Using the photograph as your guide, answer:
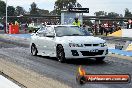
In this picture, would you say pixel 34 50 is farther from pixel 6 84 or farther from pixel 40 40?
pixel 6 84

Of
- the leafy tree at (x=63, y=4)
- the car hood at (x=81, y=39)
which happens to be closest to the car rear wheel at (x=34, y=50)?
the car hood at (x=81, y=39)

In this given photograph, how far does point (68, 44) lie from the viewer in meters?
13.1

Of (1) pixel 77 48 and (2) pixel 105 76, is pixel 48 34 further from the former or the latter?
(2) pixel 105 76

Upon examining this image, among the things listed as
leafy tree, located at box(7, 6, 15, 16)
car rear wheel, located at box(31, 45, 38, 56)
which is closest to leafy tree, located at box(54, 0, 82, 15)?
leafy tree, located at box(7, 6, 15, 16)

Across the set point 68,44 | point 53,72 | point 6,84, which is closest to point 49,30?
point 68,44

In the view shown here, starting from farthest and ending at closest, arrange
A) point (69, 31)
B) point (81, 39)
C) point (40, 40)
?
point (40, 40) < point (69, 31) < point (81, 39)

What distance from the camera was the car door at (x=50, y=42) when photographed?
46.9 feet

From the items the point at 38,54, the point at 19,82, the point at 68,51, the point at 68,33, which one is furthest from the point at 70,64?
the point at 19,82

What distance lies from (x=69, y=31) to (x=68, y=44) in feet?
4.85

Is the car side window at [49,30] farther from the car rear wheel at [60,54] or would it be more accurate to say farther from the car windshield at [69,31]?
the car rear wheel at [60,54]

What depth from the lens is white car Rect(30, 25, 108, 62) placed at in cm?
1295

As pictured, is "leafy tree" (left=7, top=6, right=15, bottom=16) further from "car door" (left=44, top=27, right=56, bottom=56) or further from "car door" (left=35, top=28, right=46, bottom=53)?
"car door" (left=44, top=27, right=56, bottom=56)

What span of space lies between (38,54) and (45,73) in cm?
538

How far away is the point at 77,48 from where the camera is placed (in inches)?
510
